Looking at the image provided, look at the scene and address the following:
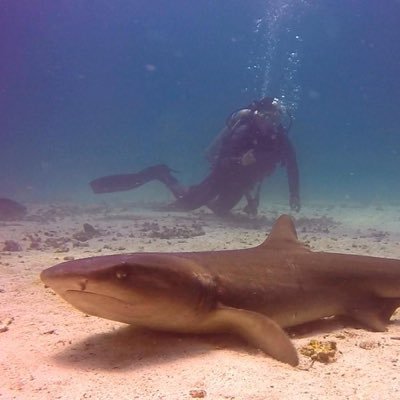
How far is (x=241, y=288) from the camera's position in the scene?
3492mm

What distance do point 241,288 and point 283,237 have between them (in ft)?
4.25

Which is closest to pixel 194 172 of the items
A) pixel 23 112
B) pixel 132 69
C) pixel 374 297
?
pixel 374 297

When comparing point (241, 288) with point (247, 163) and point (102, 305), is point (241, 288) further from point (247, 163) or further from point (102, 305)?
point (247, 163)

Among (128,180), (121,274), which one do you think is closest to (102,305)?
(121,274)

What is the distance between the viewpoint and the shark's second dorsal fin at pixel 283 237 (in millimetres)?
4500

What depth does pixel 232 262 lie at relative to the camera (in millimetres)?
3725

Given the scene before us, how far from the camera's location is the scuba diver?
12461mm

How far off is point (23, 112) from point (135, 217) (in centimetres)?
16820

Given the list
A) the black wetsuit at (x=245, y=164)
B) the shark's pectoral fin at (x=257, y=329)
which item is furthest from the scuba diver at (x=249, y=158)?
the shark's pectoral fin at (x=257, y=329)

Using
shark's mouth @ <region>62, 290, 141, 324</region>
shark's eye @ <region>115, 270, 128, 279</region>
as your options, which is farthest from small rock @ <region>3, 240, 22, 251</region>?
shark's eye @ <region>115, 270, 128, 279</region>

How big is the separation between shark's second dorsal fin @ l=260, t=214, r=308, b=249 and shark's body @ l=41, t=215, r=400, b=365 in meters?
0.01

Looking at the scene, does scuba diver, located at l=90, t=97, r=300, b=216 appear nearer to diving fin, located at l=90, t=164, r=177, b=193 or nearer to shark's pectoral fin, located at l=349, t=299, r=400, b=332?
diving fin, located at l=90, t=164, r=177, b=193

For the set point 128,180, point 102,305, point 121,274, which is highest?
point 128,180

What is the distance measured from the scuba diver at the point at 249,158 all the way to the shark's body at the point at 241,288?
7.79m
